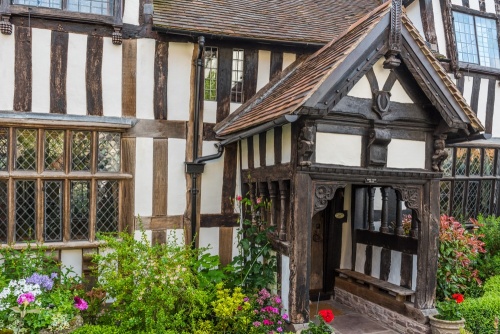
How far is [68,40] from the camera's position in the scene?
237 inches

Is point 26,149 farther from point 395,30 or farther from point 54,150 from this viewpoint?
point 395,30

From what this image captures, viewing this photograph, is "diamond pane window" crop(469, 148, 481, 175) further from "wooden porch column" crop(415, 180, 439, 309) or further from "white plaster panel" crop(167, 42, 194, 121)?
"white plaster panel" crop(167, 42, 194, 121)

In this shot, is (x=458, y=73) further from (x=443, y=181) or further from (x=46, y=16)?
(x=46, y=16)

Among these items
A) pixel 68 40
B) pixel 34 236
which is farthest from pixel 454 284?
pixel 68 40

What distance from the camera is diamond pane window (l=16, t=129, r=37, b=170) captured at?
591cm

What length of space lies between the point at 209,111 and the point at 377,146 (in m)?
2.81

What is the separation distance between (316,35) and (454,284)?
454 centimetres

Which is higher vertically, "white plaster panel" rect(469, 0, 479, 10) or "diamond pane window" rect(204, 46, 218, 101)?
"white plaster panel" rect(469, 0, 479, 10)

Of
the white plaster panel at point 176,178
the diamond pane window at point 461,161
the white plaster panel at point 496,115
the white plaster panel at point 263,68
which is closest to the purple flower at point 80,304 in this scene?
the white plaster panel at point 176,178

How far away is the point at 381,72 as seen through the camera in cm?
527

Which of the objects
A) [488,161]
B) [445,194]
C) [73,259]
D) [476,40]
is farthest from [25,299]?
[476,40]

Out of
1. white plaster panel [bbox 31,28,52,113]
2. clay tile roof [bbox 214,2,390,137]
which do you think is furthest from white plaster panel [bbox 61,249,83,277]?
clay tile roof [bbox 214,2,390,137]

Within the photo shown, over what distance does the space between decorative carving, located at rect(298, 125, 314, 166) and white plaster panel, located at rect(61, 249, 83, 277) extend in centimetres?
359

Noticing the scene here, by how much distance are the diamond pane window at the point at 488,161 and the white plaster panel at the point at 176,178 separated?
6.59 metres
